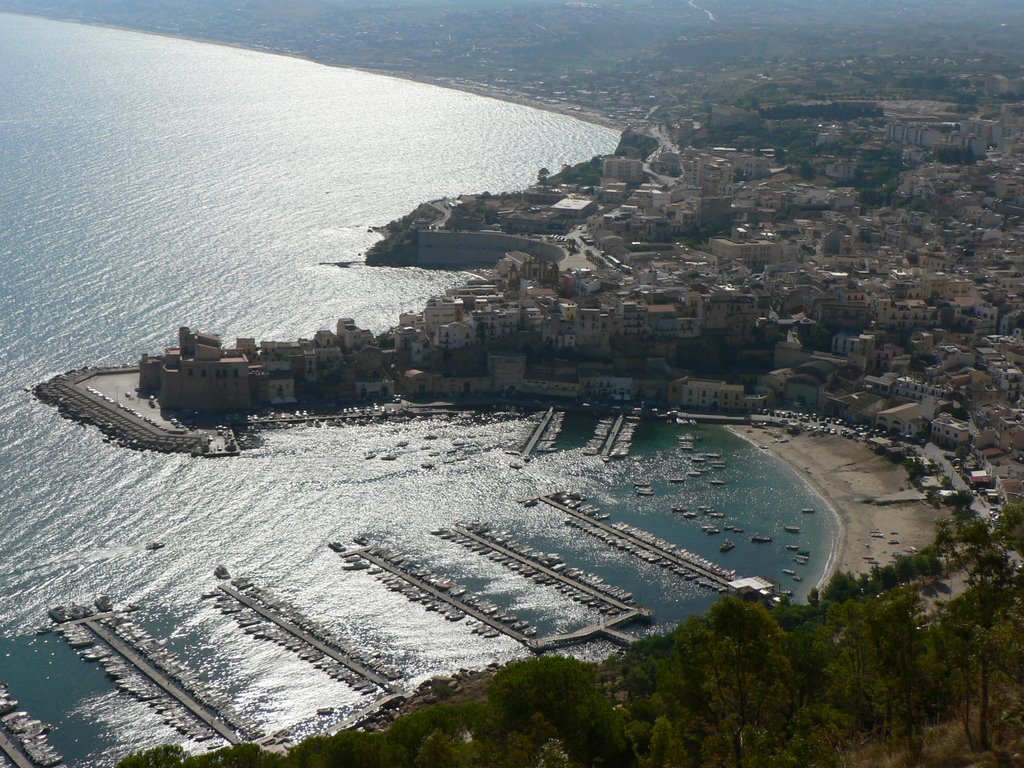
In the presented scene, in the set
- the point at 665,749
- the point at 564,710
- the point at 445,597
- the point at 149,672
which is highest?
the point at 665,749

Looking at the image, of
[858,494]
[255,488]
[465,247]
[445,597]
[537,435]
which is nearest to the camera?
[445,597]

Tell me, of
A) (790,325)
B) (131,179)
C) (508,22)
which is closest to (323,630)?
(790,325)

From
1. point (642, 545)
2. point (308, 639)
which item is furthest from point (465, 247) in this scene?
point (308, 639)

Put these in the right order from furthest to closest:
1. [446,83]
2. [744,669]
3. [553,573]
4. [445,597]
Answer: [446,83] < [553,573] < [445,597] < [744,669]

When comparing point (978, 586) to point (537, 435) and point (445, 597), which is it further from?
point (537, 435)

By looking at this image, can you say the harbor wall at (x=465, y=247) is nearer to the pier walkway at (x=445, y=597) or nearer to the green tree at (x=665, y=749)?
the pier walkway at (x=445, y=597)

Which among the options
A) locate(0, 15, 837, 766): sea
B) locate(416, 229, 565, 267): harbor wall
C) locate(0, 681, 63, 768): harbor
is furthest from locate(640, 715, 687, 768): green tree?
locate(416, 229, 565, 267): harbor wall

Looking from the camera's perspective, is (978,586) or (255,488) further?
(255,488)
